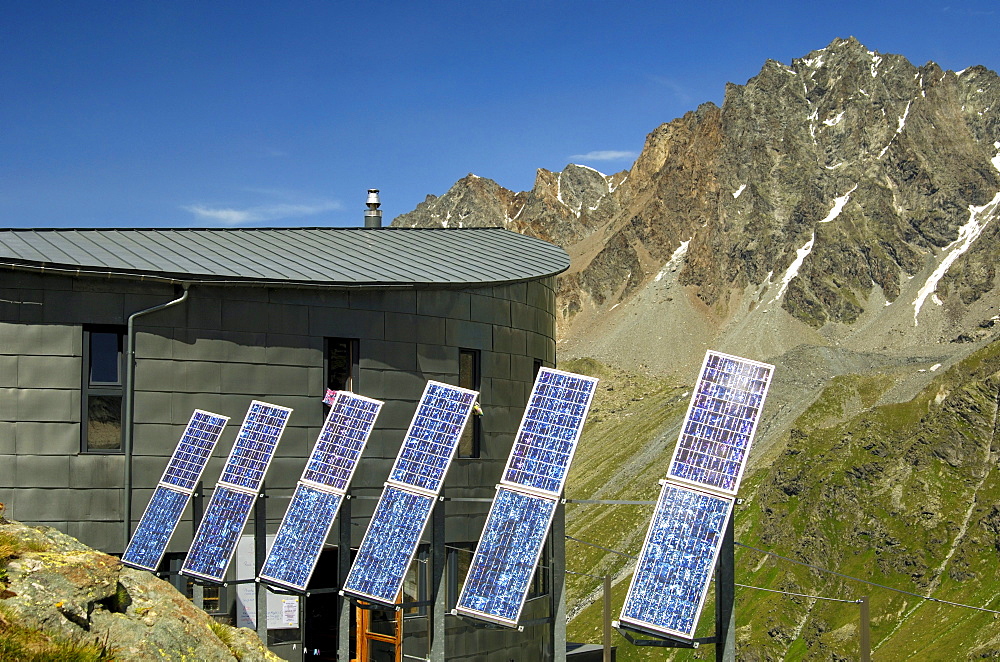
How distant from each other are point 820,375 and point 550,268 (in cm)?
12513

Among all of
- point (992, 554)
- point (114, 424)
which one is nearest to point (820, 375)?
point (992, 554)

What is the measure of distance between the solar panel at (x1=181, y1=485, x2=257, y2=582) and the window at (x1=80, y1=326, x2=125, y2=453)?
11.4ft

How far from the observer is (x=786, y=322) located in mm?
189125

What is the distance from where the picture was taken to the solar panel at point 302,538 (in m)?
17.4

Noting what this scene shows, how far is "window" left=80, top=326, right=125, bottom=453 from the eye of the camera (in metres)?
21.2

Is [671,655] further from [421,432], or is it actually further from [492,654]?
[421,432]

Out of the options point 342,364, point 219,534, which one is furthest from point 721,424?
point 342,364

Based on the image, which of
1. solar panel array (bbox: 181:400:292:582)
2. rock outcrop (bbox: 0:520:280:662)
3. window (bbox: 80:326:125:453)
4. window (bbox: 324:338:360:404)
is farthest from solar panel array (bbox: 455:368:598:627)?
window (bbox: 80:326:125:453)

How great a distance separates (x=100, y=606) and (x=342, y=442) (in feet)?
21.6

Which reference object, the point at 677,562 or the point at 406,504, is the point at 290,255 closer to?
the point at 406,504

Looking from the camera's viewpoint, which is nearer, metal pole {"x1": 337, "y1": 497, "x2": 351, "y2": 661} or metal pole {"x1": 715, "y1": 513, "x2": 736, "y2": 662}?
metal pole {"x1": 715, "y1": 513, "x2": 736, "y2": 662}

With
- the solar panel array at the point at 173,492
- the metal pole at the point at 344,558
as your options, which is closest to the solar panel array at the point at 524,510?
the metal pole at the point at 344,558

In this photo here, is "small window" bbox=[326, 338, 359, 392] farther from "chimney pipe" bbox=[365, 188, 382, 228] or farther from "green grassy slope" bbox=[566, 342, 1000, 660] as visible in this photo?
"green grassy slope" bbox=[566, 342, 1000, 660]

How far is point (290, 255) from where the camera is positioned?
82.8 ft
